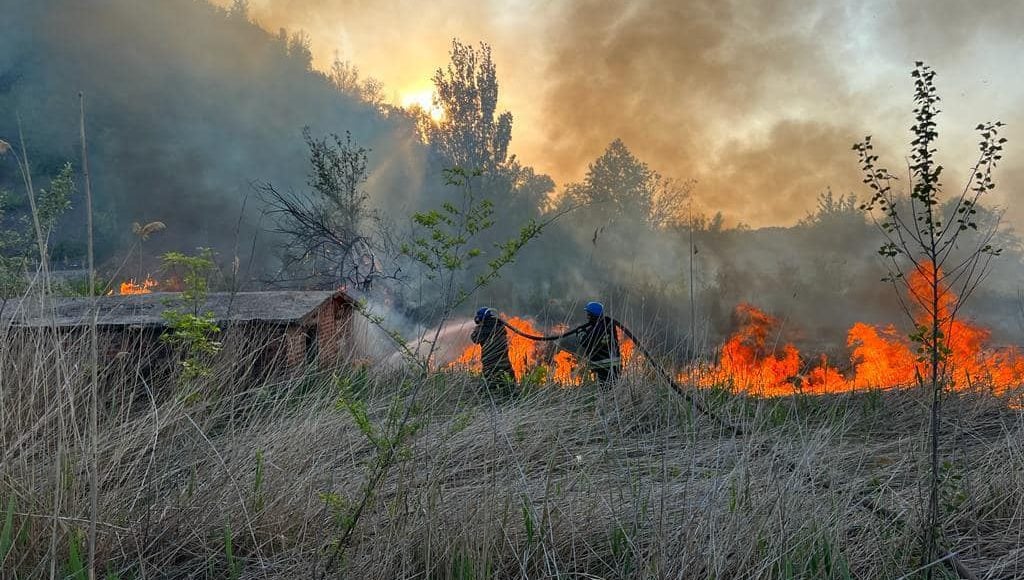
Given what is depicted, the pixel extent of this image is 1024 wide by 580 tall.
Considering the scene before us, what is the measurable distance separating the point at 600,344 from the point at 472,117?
91.8ft

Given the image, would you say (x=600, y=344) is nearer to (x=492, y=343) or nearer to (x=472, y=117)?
(x=492, y=343)

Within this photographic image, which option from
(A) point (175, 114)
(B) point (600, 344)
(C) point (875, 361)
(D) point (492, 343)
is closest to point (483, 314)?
(D) point (492, 343)

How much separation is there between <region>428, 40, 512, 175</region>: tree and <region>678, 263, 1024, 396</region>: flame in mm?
16987

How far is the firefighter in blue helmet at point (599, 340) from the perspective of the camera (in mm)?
5762

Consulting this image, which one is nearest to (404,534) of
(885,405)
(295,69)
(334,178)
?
(885,405)

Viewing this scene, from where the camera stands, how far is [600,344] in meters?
6.77

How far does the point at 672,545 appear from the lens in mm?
2205

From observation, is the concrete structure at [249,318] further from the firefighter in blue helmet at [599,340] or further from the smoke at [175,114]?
the smoke at [175,114]

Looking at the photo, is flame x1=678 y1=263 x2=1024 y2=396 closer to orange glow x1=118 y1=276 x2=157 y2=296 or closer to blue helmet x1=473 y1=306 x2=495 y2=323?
blue helmet x1=473 y1=306 x2=495 y2=323

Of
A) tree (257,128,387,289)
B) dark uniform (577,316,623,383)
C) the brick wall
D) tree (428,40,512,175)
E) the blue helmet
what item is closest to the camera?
dark uniform (577,316,623,383)

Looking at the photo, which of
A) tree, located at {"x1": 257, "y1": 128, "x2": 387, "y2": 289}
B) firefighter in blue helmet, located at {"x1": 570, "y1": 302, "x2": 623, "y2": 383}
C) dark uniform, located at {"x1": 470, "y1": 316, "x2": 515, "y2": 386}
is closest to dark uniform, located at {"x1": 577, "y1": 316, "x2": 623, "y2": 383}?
firefighter in blue helmet, located at {"x1": 570, "y1": 302, "x2": 623, "y2": 383}

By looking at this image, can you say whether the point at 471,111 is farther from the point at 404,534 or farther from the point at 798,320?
the point at 404,534

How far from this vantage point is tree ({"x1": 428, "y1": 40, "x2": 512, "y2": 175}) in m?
31.8

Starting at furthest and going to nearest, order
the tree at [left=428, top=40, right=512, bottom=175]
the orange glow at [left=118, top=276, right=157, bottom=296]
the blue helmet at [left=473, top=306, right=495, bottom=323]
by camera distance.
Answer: the tree at [left=428, top=40, right=512, bottom=175]
the orange glow at [left=118, top=276, right=157, bottom=296]
the blue helmet at [left=473, top=306, right=495, bottom=323]
